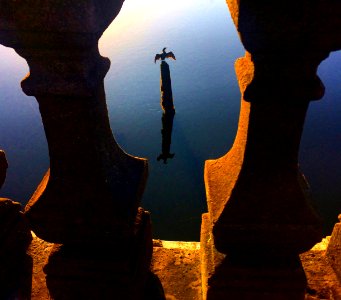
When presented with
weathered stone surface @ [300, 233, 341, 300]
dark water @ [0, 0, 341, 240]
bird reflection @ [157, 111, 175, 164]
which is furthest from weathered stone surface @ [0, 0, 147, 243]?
dark water @ [0, 0, 341, 240]

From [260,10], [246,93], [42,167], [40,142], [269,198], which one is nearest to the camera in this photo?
[260,10]

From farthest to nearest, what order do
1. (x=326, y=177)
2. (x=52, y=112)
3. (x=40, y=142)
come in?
1. (x=40, y=142)
2. (x=326, y=177)
3. (x=52, y=112)

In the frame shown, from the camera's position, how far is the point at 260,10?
111cm

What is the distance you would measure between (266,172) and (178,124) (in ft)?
36.6

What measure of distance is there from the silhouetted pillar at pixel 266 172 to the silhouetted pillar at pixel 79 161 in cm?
45

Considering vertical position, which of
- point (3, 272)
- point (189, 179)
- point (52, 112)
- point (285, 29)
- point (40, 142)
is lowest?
point (3, 272)

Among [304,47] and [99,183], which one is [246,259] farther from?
[304,47]

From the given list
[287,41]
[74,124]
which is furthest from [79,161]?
[287,41]

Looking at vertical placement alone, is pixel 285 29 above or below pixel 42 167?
below

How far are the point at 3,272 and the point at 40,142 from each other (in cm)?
1059

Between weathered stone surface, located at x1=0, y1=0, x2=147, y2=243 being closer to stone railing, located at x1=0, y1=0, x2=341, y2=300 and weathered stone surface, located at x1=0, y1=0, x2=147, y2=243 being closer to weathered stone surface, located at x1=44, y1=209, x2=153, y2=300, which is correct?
stone railing, located at x1=0, y1=0, x2=341, y2=300

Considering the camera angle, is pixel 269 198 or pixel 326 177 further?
pixel 326 177

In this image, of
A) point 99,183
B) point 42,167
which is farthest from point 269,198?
point 42,167

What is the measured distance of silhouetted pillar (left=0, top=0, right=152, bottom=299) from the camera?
1223 mm
